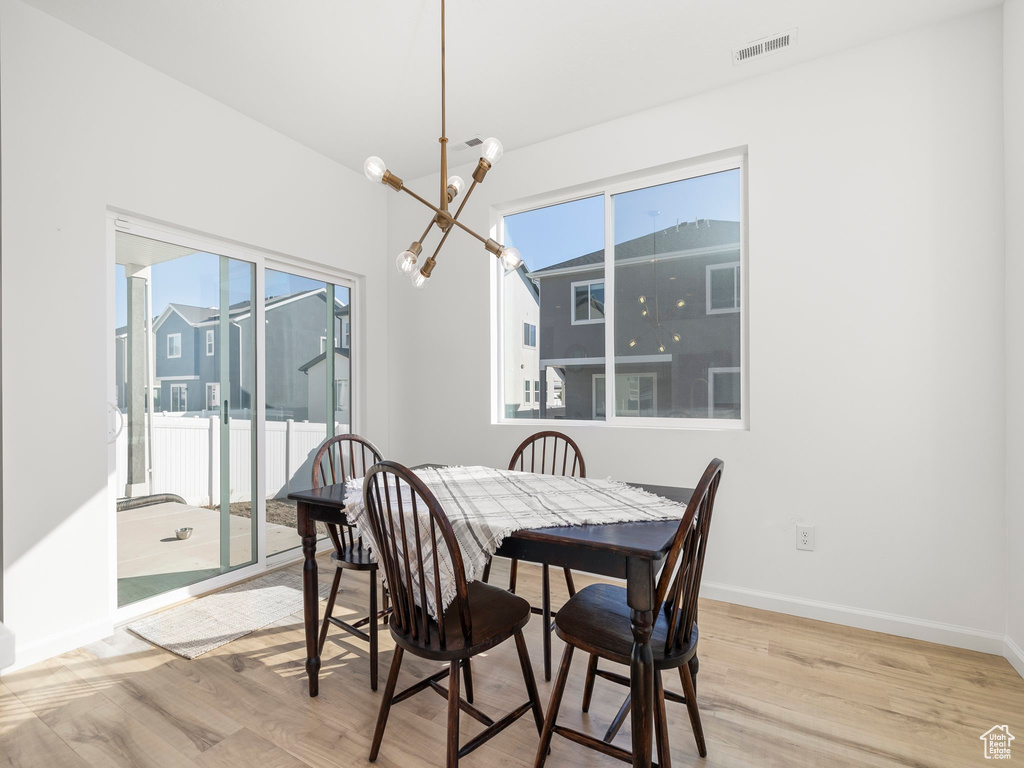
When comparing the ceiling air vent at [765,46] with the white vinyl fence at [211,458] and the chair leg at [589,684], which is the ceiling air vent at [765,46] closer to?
the chair leg at [589,684]

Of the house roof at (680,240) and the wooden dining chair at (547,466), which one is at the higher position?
the house roof at (680,240)

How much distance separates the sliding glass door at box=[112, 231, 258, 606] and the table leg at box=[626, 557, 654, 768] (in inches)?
104

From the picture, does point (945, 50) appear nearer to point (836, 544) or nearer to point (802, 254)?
point (802, 254)

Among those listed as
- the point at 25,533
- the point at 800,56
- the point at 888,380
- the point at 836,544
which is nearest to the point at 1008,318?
the point at 888,380

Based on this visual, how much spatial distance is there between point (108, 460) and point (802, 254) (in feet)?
11.9

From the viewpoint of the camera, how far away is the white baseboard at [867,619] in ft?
7.47

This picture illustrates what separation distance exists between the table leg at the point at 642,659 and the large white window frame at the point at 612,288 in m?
1.80

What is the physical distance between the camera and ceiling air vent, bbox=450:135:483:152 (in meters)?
3.42

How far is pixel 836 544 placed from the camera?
2572mm

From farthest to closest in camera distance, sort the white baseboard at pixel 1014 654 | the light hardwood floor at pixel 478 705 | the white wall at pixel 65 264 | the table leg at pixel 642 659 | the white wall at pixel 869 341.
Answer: the white wall at pixel 869 341 < the white wall at pixel 65 264 < the white baseboard at pixel 1014 654 < the light hardwood floor at pixel 478 705 < the table leg at pixel 642 659

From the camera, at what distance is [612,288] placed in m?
3.32

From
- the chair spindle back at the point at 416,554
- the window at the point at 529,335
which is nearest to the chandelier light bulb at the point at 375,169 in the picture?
the chair spindle back at the point at 416,554

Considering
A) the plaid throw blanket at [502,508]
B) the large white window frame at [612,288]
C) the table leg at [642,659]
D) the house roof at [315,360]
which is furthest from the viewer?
the house roof at [315,360]

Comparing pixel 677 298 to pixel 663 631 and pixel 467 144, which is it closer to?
pixel 467 144
